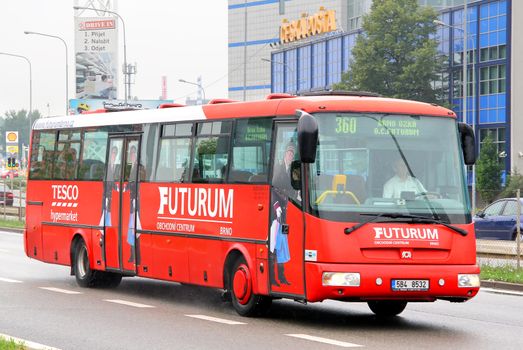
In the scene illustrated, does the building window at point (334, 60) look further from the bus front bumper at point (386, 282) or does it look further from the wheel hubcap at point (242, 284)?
the bus front bumper at point (386, 282)

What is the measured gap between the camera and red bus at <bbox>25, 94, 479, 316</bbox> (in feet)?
43.3

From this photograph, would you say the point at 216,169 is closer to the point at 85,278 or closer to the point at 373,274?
the point at 373,274

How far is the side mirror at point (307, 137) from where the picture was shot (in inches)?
516

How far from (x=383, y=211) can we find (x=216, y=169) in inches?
124

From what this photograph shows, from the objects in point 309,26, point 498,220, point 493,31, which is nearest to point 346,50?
point 309,26

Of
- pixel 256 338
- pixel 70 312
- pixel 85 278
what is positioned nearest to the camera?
pixel 256 338

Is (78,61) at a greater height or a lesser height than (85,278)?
greater

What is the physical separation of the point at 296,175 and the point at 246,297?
177 cm

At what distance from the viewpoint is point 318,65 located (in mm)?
104062

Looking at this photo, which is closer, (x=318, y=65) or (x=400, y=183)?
(x=400, y=183)

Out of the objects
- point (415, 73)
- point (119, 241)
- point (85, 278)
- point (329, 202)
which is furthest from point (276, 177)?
point (415, 73)

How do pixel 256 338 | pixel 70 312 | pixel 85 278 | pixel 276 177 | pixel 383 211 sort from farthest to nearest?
pixel 85 278 < pixel 70 312 < pixel 276 177 < pixel 383 211 < pixel 256 338

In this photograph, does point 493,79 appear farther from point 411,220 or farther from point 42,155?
point 411,220

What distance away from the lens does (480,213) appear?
32688 mm
